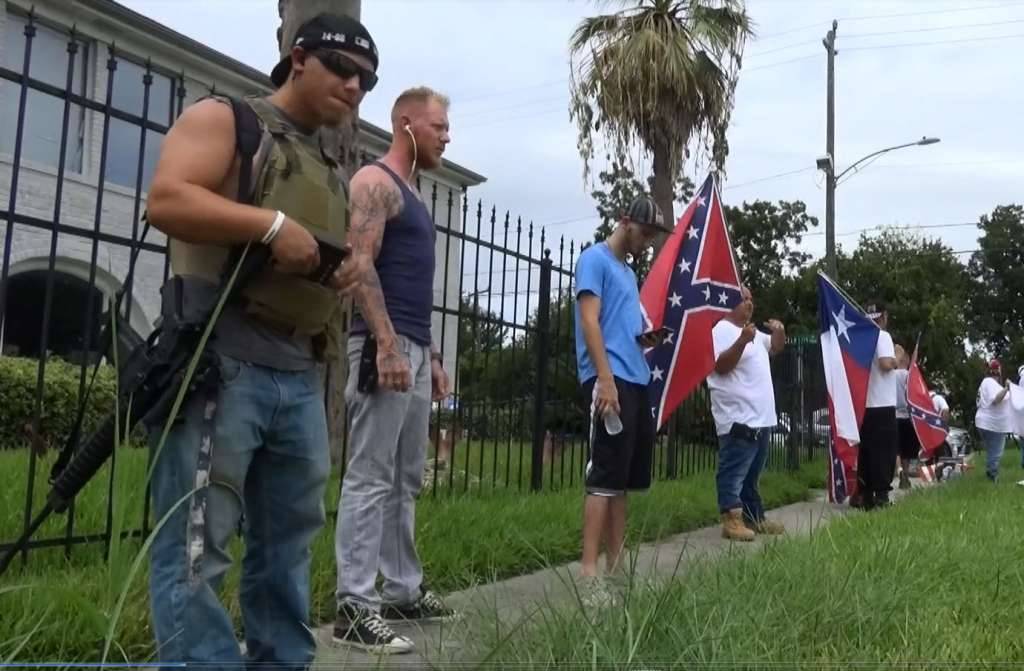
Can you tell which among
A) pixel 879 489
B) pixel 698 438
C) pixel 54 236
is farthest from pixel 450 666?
pixel 698 438

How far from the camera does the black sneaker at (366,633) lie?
3289mm

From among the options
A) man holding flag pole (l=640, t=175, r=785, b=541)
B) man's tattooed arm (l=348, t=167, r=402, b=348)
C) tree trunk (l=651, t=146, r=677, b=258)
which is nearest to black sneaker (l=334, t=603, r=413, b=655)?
man's tattooed arm (l=348, t=167, r=402, b=348)

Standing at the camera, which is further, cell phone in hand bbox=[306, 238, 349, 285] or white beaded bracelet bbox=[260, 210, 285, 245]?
cell phone in hand bbox=[306, 238, 349, 285]

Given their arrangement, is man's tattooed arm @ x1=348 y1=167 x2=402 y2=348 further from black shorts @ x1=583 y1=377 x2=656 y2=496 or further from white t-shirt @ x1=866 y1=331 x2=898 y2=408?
white t-shirt @ x1=866 y1=331 x2=898 y2=408

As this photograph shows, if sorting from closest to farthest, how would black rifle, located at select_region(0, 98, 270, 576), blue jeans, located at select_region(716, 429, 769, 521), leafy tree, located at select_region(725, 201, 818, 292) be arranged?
black rifle, located at select_region(0, 98, 270, 576)
blue jeans, located at select_region(716, 429, 769, 521)
leafy tree, located at select_region(725, 201, 818, 292)

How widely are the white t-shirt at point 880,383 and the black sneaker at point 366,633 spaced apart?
242 inches

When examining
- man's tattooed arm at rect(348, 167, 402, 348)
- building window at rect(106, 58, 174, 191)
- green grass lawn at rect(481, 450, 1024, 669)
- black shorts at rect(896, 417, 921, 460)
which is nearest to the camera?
green grass lawn at rect(481, 450, 1024, 669)

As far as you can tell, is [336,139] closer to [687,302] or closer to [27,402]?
[687,302]

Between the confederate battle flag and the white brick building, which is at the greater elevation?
the white brick building

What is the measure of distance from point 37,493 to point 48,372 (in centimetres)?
656

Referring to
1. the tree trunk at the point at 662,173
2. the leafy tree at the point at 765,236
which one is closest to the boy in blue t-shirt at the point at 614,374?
the tree trunk at the point at 662,173

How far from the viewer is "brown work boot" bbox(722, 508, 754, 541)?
657 centimetres

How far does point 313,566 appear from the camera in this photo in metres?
4.23

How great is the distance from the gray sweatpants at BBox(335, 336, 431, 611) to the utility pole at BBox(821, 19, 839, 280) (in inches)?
759
